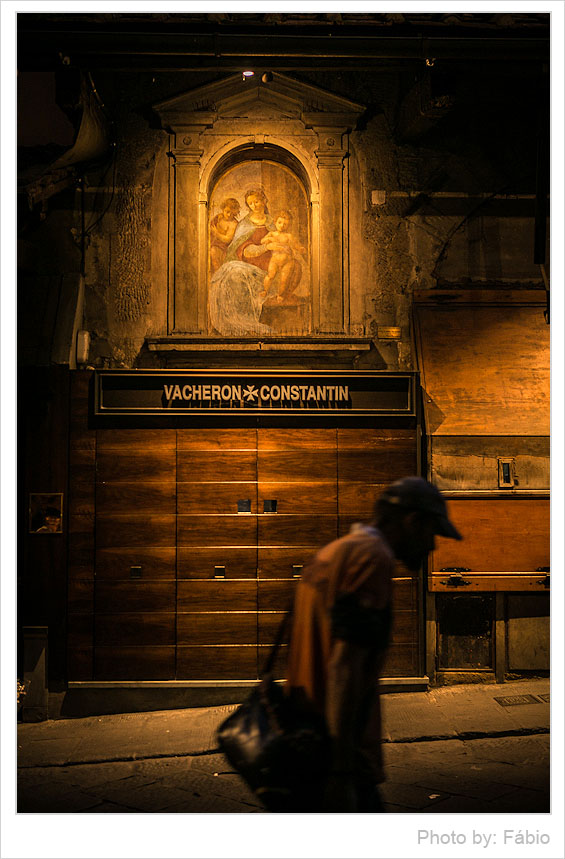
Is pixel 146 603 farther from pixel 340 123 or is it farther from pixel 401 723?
pixel 340 123

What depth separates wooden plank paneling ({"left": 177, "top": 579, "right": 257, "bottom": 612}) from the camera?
31.5 ft

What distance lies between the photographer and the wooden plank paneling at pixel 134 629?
374 inches

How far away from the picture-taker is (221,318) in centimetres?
1035

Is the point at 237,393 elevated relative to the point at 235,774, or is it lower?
elevated

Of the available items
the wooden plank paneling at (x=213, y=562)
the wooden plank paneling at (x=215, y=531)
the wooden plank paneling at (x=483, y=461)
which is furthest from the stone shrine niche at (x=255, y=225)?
the wooden plank paneling at (x=213, y=562)

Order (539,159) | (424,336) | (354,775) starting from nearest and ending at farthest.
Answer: (354,775), (539,159), (424,336)

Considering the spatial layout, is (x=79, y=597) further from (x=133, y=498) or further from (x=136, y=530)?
(x=133, y=498)

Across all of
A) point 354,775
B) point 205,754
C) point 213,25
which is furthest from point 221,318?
point 354,775

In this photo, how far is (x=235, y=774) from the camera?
719cm

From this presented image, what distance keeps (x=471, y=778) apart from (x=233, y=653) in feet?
12.3

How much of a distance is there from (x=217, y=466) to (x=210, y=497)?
42 centimetres

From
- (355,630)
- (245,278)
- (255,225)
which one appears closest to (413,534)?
(355,630)

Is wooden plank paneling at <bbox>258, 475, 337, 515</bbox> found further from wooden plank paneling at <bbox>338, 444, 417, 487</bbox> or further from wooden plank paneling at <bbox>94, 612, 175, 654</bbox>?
wooden plank paneling at <bbox>94, 612, 175, 654</bbox>

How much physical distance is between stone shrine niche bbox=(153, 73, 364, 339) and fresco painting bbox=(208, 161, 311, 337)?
14 millimetres
